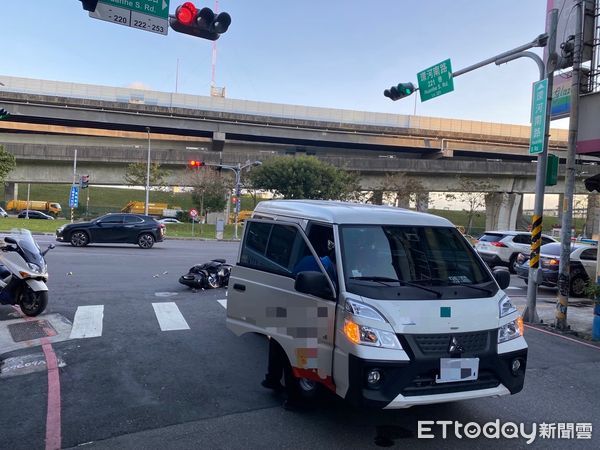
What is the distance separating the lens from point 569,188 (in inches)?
383

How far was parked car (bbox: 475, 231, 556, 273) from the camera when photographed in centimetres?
1909

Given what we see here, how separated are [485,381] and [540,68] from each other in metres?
8.14

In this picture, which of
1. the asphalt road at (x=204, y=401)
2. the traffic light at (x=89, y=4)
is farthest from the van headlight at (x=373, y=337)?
the traffic light at (x=89, y=4)

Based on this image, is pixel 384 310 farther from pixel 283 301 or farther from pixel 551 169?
pixel 551 169

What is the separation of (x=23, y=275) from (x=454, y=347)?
23.3 feet

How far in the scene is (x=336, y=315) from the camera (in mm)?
4406

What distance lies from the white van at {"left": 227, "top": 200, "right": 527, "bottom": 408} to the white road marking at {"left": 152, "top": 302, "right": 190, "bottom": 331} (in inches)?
121

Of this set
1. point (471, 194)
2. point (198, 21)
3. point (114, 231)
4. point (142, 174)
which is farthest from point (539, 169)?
point (471, 194)

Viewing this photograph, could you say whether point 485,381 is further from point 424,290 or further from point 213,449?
point 213,449

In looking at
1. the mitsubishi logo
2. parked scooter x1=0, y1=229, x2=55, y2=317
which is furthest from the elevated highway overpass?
the mitsubishi logo

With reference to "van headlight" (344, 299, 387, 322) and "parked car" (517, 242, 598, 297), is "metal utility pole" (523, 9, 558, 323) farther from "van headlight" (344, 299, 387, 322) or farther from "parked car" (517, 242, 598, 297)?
"van headlight" (344, 299, 387, 322)

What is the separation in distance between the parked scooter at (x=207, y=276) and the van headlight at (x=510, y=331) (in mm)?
8610

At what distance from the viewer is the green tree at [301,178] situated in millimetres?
43406

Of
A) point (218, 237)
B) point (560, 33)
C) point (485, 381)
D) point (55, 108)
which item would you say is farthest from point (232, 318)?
point (55, 108)
